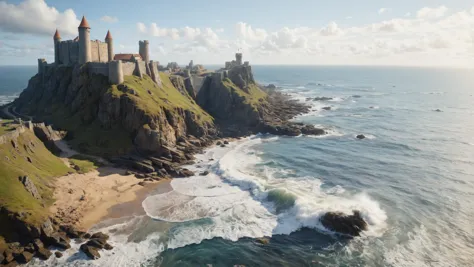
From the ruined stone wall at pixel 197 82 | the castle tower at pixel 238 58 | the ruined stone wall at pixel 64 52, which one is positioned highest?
the castle tower at pixel 238 58

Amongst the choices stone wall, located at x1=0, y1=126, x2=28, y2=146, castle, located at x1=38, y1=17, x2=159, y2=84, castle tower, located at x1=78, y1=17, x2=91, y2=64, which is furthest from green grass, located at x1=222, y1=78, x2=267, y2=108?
stone wall, located at x1=0, y1=126, x2=28, y2=146

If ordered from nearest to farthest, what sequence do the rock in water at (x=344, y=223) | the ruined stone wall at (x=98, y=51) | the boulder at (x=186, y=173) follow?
1. the rock in water at (x=344, y=223)
2. the boulder at (x=186, y=173)
3. the ruined stone wall at (x=98, y=51)

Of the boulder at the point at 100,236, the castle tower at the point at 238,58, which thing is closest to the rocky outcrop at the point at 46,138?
the boulder at the point at 100,236

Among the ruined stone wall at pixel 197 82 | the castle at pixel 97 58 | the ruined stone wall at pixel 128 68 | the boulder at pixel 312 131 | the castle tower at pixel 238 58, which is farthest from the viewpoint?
the castle tower at pixel 238 58

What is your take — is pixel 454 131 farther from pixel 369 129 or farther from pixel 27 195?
pixel 27 195

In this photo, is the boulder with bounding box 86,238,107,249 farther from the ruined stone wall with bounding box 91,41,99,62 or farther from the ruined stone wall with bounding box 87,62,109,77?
the ruined stone wall with bounding box 91,41,99,62

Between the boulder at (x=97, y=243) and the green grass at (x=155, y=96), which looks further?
the green grass at (x=155, y=96)

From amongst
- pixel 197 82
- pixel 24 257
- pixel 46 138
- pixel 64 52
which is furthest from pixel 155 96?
pixel 24 257

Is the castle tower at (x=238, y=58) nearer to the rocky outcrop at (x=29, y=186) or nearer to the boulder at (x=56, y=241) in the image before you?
the rocky outcrop at (x=29, y=186)
